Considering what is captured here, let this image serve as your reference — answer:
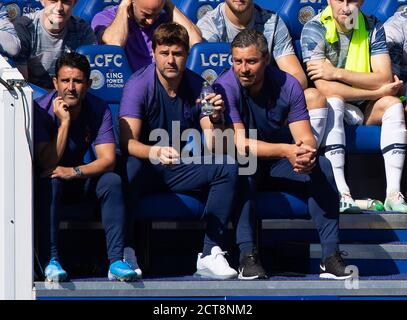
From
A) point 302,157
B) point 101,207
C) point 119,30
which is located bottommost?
point 101,207

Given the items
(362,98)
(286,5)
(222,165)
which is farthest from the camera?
(286,5)

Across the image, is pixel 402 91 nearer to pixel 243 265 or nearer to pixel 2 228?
pixel 243 265

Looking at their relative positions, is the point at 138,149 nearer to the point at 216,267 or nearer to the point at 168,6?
the point at 216,267

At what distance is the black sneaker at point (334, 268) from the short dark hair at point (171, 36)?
1.33 metres

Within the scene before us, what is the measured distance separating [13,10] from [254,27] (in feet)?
5.19

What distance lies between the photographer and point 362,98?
25.8 feet

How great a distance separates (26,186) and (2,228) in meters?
0.23

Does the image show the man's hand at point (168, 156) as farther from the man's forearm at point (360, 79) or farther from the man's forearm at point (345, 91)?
the man's forearm at point (360, 79)

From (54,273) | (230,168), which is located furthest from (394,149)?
(54,273)

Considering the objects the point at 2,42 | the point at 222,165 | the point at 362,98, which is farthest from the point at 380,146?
the point at 2,42

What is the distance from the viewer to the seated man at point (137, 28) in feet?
26.0

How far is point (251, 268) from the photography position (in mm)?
6672

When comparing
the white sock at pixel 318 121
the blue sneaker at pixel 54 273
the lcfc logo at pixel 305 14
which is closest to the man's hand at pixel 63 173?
the blue sneaker at pixel 54 273
